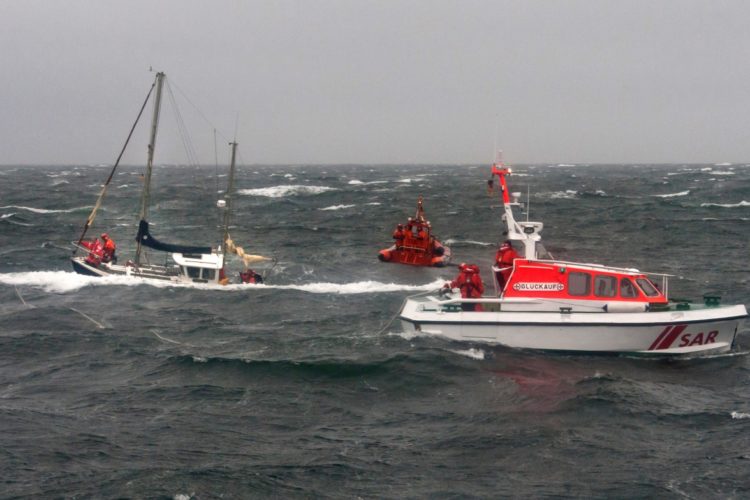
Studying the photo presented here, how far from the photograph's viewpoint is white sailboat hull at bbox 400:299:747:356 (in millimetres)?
20906

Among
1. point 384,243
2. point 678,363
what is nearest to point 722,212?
point 384,243

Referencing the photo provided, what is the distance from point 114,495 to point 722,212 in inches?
2661

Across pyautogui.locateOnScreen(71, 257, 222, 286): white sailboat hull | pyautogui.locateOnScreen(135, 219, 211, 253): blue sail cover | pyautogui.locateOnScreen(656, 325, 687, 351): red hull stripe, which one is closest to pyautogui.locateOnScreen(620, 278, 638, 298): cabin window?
pyautogui.locateOnScreen(656, 325, 687, 351): red hull stripe

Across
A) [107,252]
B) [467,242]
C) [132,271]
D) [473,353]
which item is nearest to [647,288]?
[473,353]

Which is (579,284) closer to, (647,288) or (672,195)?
(647,288)

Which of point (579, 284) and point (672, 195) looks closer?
point (579, 284)

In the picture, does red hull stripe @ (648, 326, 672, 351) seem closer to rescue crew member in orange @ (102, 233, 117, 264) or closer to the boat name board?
the boat name board

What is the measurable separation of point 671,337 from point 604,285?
2332 millimetres

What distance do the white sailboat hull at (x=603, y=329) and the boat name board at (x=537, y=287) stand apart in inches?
27.1

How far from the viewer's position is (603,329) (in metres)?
21.2

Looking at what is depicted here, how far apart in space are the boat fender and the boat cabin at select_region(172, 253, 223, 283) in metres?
18.0

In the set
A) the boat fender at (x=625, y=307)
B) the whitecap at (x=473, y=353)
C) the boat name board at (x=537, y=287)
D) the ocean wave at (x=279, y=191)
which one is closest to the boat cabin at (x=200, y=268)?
the whitecap at (x=473, y=353)

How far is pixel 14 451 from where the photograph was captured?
15047 millimetres

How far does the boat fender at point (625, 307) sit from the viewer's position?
21.4m
